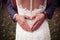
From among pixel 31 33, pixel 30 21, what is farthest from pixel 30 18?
pixel 31 33

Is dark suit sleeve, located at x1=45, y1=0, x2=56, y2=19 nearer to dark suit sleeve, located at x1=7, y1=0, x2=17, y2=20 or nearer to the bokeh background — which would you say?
the bokeh background

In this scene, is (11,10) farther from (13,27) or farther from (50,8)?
(50,8)

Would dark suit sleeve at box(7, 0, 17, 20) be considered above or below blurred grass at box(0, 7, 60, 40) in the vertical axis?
above

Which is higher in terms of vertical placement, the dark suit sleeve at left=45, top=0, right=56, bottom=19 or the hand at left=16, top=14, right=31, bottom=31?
the dark suit sleeve at left=45, top=0, right=56, bottom=19

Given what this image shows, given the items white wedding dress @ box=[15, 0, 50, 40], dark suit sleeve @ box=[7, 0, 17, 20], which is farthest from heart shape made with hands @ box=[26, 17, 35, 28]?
dark suit sleeve @ box=[7, 0, 17, 20]

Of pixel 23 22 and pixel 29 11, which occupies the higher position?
pixel 29 11

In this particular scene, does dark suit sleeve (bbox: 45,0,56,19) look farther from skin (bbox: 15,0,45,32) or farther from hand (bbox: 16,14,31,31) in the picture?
hand (bbox: 16,14,31,31)

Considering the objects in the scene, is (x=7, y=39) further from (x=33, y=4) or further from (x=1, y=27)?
(x=33, y=4)

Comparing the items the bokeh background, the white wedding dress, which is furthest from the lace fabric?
the bokeh background

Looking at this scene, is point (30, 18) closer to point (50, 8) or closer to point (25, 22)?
point (25, 22)

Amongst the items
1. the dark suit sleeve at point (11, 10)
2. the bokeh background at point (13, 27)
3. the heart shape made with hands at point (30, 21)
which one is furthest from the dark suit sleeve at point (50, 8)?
the dark suit sleeve at point (11, 10)

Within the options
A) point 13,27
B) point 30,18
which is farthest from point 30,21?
point 13,27

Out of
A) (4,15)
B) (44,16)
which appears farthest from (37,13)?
(4,15)

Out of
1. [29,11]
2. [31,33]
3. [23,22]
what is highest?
[29,11]
